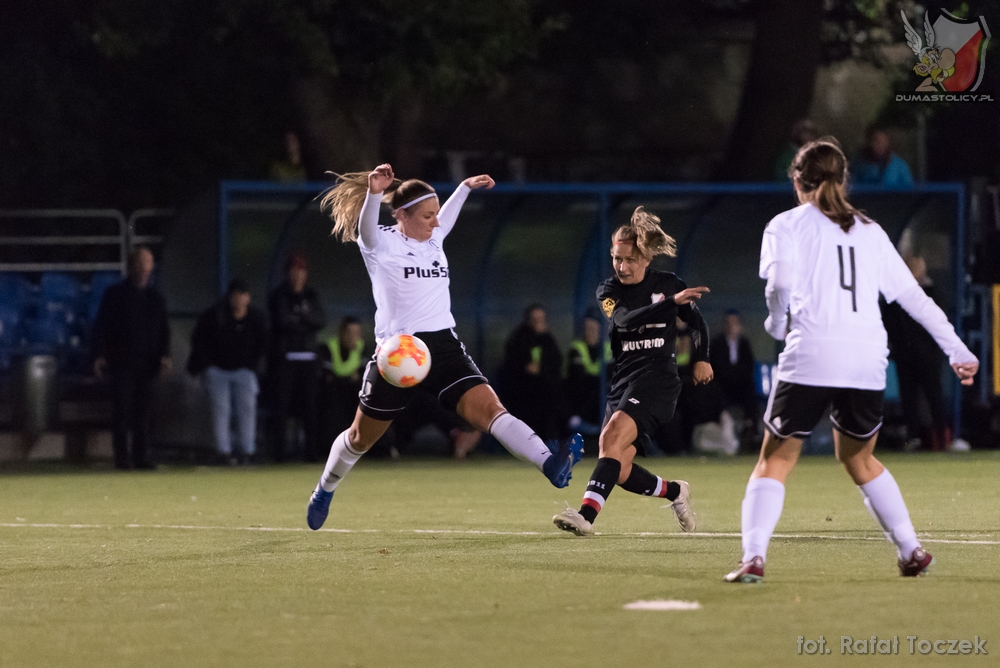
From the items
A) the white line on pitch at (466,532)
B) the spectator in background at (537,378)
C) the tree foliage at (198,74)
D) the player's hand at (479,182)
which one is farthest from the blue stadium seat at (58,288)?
the player's hand at (479,182)

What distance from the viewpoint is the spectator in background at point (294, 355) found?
18.4 metres

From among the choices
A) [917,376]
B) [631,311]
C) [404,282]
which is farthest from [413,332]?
[917,376]

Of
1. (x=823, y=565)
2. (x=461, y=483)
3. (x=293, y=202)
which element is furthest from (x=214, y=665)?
(x=293, y=202)

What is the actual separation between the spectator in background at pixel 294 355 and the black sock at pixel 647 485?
8.80 m

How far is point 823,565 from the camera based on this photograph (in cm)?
834

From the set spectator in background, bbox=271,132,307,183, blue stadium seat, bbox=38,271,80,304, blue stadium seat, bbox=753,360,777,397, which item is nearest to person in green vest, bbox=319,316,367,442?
spectator in background, bbox=271,132,307,183

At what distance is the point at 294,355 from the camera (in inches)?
734

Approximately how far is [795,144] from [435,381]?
11.0 m

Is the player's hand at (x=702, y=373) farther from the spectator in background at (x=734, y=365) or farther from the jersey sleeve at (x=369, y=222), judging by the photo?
the spectator in background at (x=734, y=365)

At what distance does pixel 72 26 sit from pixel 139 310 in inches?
267

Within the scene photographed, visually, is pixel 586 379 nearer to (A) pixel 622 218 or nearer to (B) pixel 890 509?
(A) pixel 622 218

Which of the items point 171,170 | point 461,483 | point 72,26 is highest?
point 72,26

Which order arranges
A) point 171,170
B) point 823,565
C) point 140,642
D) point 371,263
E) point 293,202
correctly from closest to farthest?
point 140,642 → point 823,565 → point 371,263 → point 293,202 → point 171,170

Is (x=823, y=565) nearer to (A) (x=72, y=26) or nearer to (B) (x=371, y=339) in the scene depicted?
(B) (x=371, y=339)
